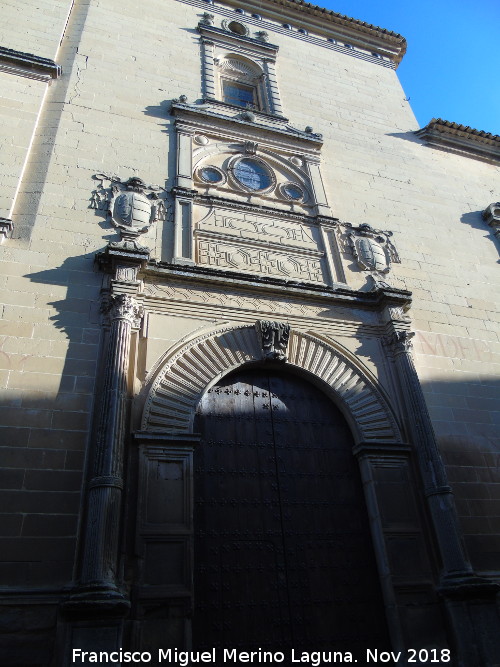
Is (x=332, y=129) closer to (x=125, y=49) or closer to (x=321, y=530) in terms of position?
(x=125, y=49)

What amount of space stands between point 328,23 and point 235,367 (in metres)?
11.0

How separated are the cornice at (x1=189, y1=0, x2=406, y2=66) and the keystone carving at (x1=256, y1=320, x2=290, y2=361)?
9.21 m

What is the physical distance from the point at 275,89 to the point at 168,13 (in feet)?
9.71

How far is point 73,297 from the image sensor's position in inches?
243

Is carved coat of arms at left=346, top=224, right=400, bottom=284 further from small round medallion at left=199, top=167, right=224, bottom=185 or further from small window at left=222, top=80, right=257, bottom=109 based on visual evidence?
small window at left=222, top=80, right=257, bottom=109

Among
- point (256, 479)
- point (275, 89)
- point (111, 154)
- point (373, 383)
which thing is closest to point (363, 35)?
point (275, 89)

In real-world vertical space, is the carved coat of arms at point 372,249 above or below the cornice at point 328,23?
below

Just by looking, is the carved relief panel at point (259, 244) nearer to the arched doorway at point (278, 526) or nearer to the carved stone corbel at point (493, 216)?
the arched doorway at point (278, 526)

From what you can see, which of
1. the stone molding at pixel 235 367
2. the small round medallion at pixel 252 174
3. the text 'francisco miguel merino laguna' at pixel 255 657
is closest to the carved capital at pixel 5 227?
the stone molding at pixel 235 367

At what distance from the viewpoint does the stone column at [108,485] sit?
438cm

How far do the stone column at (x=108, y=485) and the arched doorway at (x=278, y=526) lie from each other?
100 cm

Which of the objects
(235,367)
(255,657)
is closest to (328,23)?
(235,367)

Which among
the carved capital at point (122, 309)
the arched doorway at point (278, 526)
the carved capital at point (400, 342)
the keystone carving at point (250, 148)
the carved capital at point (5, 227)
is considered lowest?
the arched doorway at point (278, 526)

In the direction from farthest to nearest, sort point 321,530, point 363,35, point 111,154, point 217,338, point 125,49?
point 363,35 → point 125,49 → point 111,154 → point 217,338 → point 321,530
